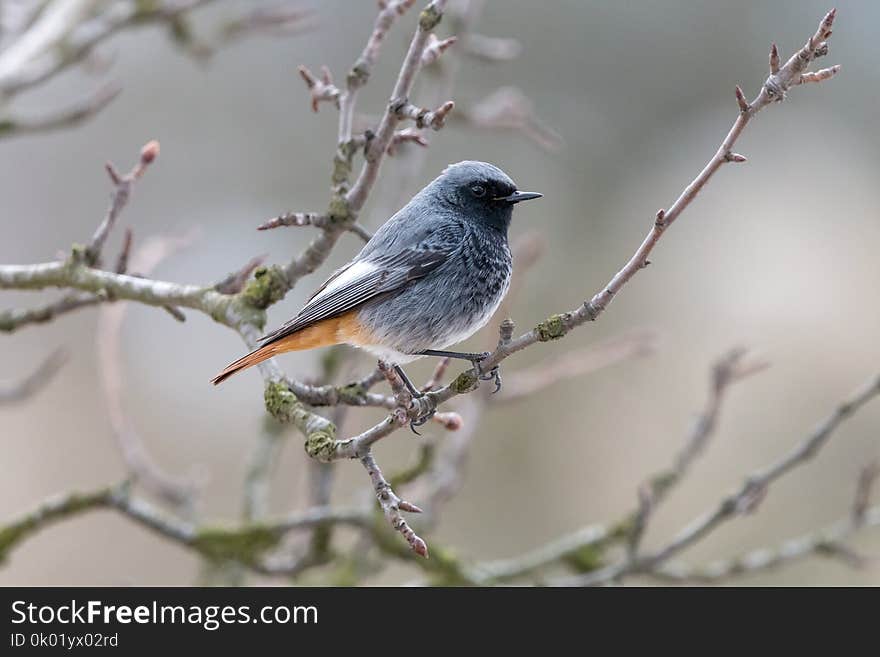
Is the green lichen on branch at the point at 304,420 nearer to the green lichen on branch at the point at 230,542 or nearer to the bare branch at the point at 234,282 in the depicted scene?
the bare branch at the point at 234,282

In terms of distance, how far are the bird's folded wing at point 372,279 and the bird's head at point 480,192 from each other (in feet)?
1.05

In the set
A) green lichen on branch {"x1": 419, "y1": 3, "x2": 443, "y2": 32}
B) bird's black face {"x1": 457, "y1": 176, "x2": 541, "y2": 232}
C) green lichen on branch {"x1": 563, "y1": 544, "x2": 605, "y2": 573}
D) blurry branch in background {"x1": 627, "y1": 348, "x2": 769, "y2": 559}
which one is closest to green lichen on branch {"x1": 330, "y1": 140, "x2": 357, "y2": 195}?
green lichen on branch {"x1": 419, "y1": 3, "x2": 443, "y2": 32}

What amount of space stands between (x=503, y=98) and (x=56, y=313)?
241cm

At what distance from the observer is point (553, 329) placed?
2523 millimetres

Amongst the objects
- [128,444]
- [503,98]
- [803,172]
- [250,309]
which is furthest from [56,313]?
[803,172]

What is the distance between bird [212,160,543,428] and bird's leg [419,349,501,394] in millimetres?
15

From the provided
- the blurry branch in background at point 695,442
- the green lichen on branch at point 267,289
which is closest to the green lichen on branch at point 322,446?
the green lichen on branch at point 267,289

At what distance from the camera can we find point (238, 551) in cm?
430

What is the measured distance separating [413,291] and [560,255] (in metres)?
5.91

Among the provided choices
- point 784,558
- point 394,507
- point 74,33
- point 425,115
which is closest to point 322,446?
point 394,507

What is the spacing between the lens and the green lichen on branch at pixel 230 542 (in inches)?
169

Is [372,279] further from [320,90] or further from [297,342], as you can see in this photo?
[320,90]

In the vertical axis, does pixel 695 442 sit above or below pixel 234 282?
below

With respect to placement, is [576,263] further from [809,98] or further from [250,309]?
[250,309]
